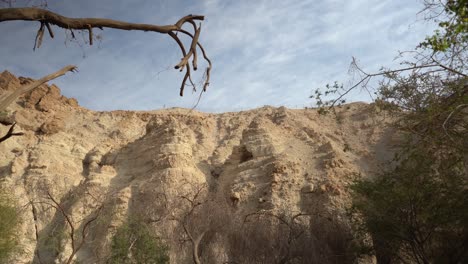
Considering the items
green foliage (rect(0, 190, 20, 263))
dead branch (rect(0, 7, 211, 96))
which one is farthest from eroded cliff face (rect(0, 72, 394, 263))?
dead branch (rect(0, 7, 211, 96))

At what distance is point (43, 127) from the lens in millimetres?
31047

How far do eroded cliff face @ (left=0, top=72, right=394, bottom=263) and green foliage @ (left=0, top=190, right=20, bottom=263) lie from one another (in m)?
0.83

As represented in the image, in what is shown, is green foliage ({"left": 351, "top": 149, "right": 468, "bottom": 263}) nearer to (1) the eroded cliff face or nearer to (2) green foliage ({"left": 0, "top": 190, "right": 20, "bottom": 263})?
(1) the eroded cliff face

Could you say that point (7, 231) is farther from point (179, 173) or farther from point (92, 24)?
point (92, 24)

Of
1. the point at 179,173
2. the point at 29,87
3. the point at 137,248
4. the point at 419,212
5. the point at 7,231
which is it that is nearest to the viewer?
the point at 29,87

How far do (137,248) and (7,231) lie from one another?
5.54 meters

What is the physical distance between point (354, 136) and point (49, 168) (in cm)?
2164

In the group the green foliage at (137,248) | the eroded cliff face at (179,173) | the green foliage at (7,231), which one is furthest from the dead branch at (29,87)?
the green foliage at (7,231)

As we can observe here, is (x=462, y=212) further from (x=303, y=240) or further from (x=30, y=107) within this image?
(x=30, y=107)

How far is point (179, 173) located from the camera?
2444 cm

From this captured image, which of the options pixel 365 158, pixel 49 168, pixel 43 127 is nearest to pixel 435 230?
pixel 365 158

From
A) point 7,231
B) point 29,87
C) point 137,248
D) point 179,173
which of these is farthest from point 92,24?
point 179,173

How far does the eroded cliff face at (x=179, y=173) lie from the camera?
19516mm

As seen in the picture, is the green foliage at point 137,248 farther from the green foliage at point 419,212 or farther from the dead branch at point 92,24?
the dead branch at point 92,24
